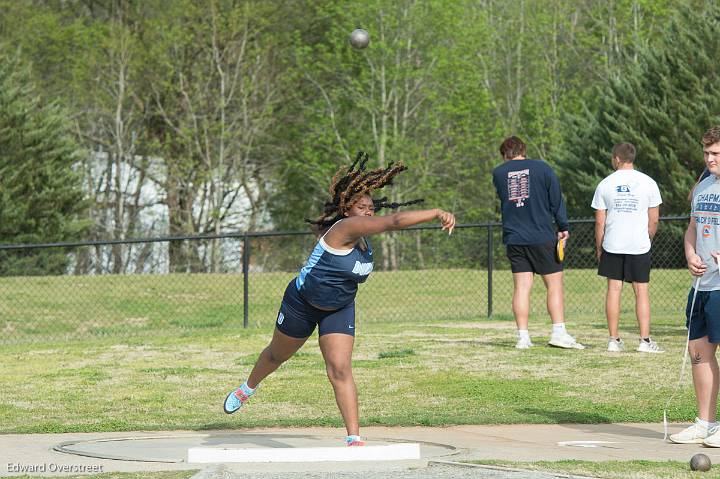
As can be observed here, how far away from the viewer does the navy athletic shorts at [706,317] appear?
7.83m

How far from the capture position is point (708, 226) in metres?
7.91

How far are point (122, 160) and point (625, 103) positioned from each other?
17778 millimetres

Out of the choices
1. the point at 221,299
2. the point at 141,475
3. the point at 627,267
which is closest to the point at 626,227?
the point at 627,267

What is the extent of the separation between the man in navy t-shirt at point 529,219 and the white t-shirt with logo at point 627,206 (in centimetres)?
47

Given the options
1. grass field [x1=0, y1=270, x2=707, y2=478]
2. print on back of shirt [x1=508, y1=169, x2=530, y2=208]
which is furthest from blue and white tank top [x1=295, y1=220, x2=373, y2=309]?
print on back of shirt [x1=508, y1=169, x2=530, y2=208]

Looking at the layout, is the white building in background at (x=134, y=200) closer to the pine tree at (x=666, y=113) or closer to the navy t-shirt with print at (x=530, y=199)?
the pine tree at (x=666, y=113)

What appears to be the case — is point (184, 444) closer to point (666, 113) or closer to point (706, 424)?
point (706, 424)

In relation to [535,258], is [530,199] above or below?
above

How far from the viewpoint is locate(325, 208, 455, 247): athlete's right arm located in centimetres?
675

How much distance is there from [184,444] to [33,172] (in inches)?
1043

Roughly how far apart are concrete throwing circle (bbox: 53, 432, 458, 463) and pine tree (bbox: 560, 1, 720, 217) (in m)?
25.8

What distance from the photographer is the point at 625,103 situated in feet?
114

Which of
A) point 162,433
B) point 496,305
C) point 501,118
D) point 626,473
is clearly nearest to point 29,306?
point 496,305

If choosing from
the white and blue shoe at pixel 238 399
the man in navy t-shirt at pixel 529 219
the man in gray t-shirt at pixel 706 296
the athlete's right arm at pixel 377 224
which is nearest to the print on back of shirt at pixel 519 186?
the man in navy t-shirt at pixel 529 219
